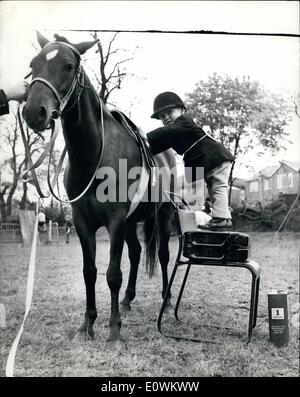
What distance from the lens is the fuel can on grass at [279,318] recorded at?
2590 mm

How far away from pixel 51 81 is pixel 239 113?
139 centimetres

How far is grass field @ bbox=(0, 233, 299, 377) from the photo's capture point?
228 centimetres

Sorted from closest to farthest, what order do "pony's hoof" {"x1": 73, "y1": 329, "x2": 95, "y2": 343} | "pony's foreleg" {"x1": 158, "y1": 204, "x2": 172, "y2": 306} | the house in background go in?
1. "pony's hoof" {"x1": 73, "y1": 329, "x2": 95, "y2": 343}
2. the house in background
3. "pony's foreleg" {"x1": 158, "y1": 204, "x2": 172, "y2": 306}

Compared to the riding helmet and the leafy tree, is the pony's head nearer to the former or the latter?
the riding helmet

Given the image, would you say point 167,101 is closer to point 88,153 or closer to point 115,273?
point 88,153

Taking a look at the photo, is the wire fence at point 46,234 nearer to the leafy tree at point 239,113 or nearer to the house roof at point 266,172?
the leafy tree at point 239,113

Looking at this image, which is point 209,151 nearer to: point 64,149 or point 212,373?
point 64,149

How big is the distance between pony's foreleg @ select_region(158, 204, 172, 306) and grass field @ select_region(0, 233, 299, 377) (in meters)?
0.06

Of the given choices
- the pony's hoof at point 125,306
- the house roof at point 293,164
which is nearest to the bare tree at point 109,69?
the house roof at point 293,164

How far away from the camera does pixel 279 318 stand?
2615 mm

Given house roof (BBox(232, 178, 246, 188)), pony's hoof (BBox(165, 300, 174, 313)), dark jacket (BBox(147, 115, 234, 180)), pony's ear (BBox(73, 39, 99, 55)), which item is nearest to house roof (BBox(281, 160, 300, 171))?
house roof (BBox(232, 178, 246, 188))

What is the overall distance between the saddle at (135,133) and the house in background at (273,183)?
71 centimetres

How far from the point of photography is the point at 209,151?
2.68 metres

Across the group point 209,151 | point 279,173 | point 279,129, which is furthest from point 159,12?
point 279,173
